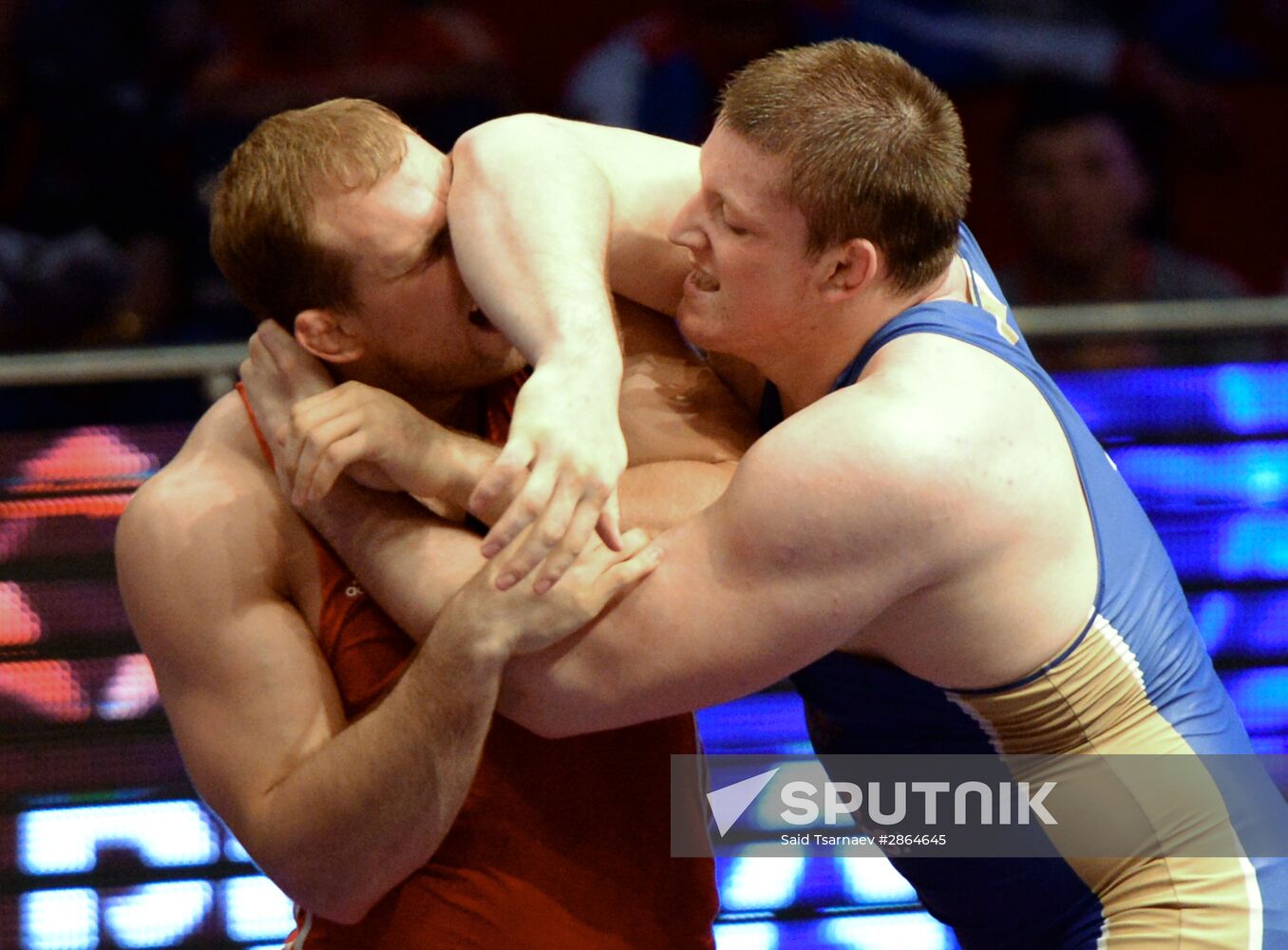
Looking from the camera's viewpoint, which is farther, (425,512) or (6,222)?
(6,222)

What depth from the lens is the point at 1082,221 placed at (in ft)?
14.8

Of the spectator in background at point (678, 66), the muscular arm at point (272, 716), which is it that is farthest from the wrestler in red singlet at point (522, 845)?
the spectator in background at point (678, 66)

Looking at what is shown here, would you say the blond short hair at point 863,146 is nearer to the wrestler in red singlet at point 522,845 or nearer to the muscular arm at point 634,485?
the muscular arm at point 634,485

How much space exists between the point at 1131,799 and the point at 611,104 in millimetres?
3459

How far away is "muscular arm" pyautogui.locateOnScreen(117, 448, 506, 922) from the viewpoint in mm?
1806

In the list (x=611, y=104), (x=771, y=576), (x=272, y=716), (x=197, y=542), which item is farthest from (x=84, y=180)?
(x=771, y=576)

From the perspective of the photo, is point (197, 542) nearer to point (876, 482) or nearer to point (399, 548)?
point (399, 548)

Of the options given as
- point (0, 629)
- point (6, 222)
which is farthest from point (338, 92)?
point (0, 629)

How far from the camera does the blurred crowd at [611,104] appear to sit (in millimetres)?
4398

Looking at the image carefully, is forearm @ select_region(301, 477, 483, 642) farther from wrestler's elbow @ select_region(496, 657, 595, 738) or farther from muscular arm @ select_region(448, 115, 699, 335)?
muscular arm @ select_region(448, 115, 699, 335)

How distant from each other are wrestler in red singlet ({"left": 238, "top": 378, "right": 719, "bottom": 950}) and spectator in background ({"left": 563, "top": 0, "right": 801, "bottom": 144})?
10.2 ft

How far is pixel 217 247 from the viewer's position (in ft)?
6.51

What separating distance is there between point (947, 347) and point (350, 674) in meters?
0.82

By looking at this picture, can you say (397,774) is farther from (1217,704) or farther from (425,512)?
(1217,704)
